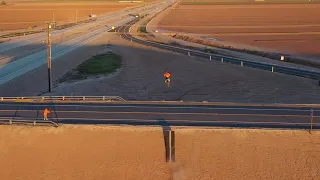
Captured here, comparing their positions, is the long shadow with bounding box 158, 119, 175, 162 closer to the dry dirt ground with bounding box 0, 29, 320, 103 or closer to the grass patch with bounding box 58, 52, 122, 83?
the dry dirt ground with bounding box 0, 29, 320, 103

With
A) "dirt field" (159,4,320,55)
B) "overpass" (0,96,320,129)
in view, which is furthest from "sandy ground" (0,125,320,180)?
"dirt field" (159,4,320,55)

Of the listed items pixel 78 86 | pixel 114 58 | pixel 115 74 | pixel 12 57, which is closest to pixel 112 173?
pixel 78 86

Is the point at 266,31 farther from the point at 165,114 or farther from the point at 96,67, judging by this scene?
the point at 165,114

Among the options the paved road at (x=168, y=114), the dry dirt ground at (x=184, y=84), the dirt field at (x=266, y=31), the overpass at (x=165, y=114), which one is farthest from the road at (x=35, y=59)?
the dirt field at (x=266, y=31)

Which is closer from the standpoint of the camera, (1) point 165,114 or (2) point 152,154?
(2) point 152,154

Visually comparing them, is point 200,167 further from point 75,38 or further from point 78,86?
point 75,38

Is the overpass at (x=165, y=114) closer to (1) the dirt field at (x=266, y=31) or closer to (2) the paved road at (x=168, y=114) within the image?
(2) the paved road at (x=168, y=114)

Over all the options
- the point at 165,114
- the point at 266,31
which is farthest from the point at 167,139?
the point at 266,31
